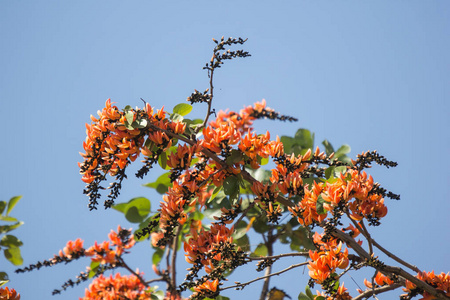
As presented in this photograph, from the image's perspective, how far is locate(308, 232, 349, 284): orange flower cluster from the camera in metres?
1.71

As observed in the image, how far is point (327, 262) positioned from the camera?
1730 mm

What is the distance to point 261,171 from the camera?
273cm

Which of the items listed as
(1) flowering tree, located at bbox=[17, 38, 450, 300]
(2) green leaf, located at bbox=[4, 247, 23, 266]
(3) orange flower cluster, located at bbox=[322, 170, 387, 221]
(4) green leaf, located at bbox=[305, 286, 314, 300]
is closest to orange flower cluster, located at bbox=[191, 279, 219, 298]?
(1) flowering tree, located at bbox=[17, 38, 450, 300]

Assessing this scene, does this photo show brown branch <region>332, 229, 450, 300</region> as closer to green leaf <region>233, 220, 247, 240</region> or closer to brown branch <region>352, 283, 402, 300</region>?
brown branch <region>352, 283, 402, 300</region>

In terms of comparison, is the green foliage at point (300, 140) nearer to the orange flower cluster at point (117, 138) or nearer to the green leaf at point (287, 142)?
the green leaf at point (287, 142)

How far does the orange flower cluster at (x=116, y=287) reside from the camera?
260 centimetres

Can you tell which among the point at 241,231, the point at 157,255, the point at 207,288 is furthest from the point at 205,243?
the point at 157,255

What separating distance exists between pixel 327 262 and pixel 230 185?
480 mm

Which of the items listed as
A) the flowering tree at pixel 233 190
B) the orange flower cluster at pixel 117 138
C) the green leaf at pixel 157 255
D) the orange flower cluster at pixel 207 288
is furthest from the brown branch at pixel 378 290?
the green leaf at pixel 157 255

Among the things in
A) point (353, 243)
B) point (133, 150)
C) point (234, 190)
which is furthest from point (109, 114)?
point (353, 243)

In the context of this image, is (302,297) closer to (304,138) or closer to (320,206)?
(320,206)

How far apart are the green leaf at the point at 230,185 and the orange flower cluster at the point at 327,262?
39 centimetres

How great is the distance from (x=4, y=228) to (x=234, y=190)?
165 centimetres

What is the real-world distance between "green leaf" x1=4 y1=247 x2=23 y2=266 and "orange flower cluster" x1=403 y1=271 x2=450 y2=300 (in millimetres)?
2193
